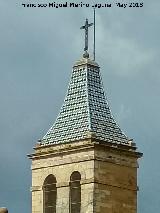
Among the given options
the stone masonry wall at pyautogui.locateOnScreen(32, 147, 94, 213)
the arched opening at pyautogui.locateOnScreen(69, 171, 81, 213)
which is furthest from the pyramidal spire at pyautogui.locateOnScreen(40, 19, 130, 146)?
the arched opening at pyautogui.locateOnScreen(69, 171, 81, 213)

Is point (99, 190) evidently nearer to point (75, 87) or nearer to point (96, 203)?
point (96, 203)

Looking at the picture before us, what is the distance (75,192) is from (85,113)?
4.01 m

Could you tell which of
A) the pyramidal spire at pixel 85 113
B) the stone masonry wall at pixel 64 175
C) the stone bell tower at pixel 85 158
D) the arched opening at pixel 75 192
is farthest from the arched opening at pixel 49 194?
the pyramidal spire at pixel 85 113

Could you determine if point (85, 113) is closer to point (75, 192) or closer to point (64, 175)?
point (64, 175)

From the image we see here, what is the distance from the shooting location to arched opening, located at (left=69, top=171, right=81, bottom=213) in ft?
222

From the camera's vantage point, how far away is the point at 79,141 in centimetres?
6762

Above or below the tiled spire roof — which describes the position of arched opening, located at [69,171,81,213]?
below

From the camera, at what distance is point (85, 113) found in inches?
2697

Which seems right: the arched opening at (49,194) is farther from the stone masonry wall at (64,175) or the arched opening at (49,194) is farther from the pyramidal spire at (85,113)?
the pyramidal spire at (85,113)

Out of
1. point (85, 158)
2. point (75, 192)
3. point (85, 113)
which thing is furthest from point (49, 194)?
point (85, 113)

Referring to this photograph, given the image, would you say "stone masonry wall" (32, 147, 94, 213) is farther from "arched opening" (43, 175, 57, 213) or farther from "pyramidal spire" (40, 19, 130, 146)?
"pyramidal spire" (40, 19, 130, 146)

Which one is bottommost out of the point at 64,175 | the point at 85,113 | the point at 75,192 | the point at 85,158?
the point at 75,192

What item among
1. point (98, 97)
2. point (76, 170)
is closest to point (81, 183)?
point (76, 170)

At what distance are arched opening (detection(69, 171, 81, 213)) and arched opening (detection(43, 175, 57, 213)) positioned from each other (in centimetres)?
124
